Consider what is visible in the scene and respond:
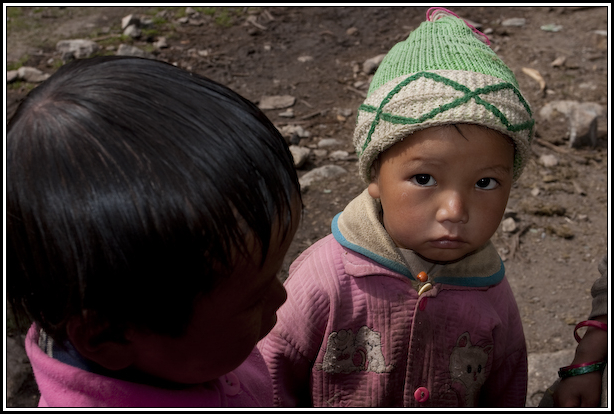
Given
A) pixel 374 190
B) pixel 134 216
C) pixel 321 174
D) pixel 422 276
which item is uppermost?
Result: pixel 134 216

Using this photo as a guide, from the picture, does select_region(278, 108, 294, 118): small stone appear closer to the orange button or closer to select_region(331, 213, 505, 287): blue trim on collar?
select_region(331, 213, 505, 287): blue trim on collar

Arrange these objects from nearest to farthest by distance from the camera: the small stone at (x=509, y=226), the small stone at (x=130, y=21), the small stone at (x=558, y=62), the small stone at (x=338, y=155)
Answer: the small stone at (x=509, y=226) → the small stone at (x=338, y=155) → the small stone at (x=558, y=62) → the small stone at (x=130, y=21)

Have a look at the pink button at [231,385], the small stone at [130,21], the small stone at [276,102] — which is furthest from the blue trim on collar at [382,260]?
the small stone at [130,21]

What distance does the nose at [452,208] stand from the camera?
1687mm

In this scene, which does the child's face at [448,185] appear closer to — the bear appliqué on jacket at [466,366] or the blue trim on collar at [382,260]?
the blue trim on collar at [382,260]

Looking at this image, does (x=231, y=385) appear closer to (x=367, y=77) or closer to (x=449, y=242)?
(x=449, y=242)

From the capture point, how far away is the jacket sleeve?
6.53ft

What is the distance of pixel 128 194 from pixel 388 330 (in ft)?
4.41

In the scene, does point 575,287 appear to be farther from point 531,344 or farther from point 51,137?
point 51,137

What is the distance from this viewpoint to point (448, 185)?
5.58 feet

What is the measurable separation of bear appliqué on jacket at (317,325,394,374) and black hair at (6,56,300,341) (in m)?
1.06

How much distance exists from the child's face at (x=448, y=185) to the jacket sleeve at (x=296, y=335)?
1.35 ft

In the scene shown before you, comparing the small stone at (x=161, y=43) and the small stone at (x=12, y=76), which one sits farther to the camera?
the small stone at (x=161, y=43)

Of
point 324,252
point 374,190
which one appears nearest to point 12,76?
point 324,252
